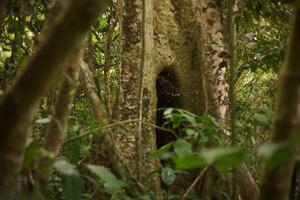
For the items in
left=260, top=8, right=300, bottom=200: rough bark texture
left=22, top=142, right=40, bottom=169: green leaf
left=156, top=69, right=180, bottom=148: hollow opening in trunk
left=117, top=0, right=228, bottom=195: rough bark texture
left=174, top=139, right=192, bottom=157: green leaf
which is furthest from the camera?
left=156, top=69, right=180, bottom=148: hollow opening in trunk

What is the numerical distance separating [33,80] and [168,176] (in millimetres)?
1238

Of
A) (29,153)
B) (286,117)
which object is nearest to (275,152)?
(286,117)

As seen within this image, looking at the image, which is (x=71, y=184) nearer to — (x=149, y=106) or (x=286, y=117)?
(x=286, y=117)

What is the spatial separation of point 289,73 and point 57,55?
46cm

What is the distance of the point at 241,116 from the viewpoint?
3.98 m

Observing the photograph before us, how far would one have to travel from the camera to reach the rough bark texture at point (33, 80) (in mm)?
937

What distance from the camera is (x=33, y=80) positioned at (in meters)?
1.00

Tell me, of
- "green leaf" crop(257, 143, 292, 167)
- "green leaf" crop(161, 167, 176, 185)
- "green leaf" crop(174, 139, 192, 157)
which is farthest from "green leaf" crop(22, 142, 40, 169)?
"green leaf" crop(161, 167, 176, 185)

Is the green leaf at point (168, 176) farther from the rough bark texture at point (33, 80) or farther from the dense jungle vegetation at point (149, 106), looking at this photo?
the rough bark texture at point (33, 80)

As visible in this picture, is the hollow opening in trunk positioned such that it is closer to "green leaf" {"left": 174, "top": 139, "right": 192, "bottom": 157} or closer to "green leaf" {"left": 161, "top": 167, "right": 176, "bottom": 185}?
"green leaf" {"left": 161, "top": 167, "right": 176, "bottom": 185}

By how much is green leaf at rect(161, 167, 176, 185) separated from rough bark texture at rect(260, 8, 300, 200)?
109 centimetres

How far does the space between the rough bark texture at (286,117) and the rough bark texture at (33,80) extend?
394mm

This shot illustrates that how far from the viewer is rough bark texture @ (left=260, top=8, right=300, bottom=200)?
0.97 metres

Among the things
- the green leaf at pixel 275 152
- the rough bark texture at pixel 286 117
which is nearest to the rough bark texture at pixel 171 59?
the rough bark texture at pixel 286 117
